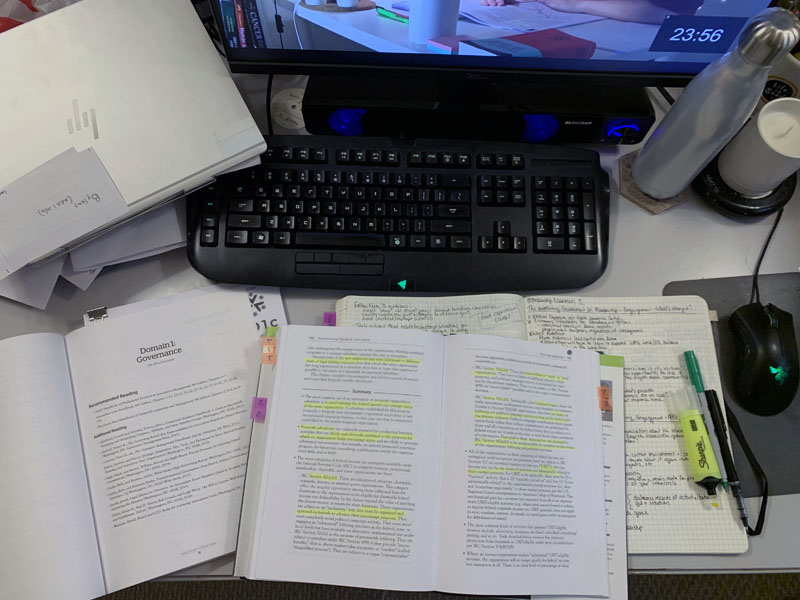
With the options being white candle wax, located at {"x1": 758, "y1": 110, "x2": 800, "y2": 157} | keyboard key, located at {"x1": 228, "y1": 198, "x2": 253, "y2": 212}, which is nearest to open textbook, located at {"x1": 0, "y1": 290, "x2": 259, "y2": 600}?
keyboard key, located at {"x1": 228, "y1": 198, "x2": 253, "y2": 212}

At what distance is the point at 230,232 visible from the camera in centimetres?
63

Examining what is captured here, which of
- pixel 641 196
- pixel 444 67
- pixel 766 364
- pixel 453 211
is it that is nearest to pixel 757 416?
pixel 766 364

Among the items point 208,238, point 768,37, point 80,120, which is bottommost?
point 208,238

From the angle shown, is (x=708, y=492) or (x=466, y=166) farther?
(x=466, y=166)

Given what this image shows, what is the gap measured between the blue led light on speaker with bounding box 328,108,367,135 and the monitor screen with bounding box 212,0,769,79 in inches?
2.1

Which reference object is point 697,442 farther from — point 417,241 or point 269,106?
point 269,106

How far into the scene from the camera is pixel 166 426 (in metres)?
0.57

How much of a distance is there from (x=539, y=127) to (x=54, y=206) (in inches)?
19.8

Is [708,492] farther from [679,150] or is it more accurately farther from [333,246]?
[333,246]

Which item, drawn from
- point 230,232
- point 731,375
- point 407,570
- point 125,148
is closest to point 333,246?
point 230,232

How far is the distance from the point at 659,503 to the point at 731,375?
15 cm

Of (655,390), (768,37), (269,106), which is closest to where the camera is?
(768,37)

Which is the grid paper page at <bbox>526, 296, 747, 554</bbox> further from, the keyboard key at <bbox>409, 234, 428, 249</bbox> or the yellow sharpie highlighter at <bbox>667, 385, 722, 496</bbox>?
the keyboard key at <bbox>409, 234, 428, 249</bbox>

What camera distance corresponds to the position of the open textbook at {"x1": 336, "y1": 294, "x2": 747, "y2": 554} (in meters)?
0.55
